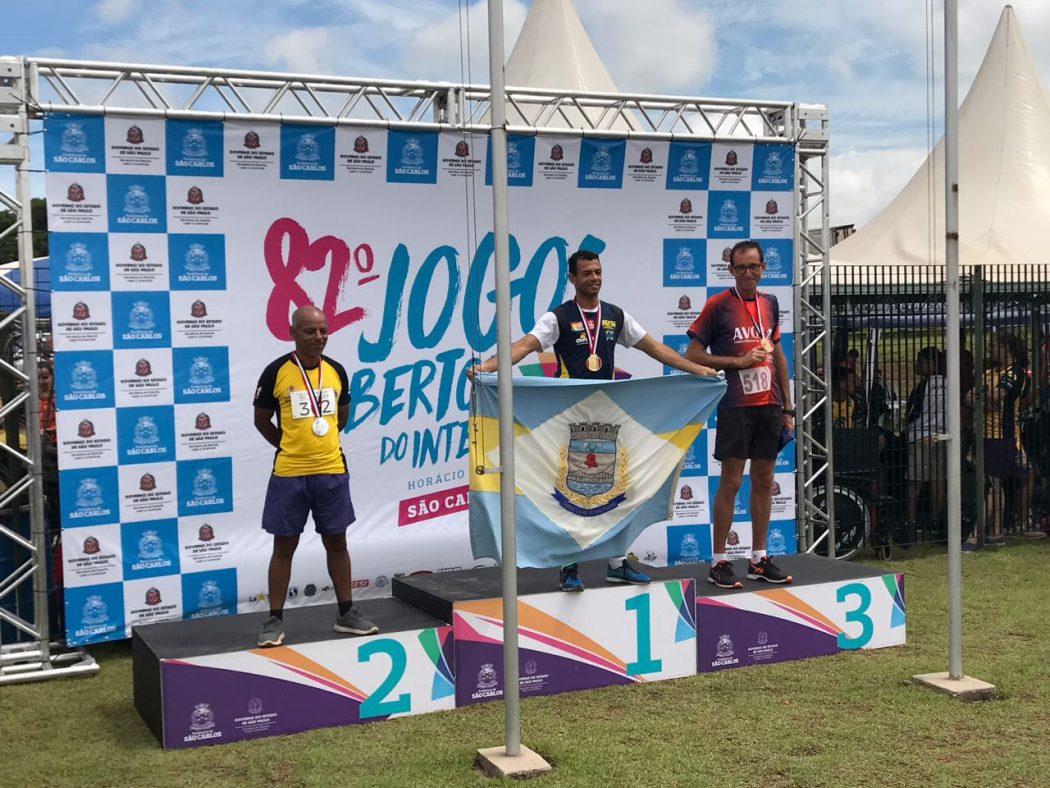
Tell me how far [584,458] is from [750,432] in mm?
997

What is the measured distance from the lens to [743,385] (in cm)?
603

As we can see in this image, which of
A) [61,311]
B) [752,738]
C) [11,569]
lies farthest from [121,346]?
[752,738]

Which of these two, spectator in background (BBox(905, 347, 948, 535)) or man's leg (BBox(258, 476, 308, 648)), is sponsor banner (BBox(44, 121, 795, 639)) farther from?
man's leg (BBox(258, 476, 308, 648))

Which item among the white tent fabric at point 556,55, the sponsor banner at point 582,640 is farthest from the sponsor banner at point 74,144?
the white tent fabric at point 556,55

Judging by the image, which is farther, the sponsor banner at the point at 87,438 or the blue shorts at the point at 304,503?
the sponsor banner at the point at 87,438

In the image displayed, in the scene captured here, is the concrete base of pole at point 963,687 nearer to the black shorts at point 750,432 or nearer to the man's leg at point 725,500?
the man's leg at point 725,500

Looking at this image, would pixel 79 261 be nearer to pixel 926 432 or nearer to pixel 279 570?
pixel 279 570

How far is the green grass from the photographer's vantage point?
4262 millimetres

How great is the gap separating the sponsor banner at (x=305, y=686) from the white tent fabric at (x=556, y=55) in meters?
10.2

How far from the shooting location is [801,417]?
8094mm

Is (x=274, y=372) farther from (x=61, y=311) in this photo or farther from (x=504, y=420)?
(x=61, y=311)

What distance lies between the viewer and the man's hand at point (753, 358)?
5879 millimetres

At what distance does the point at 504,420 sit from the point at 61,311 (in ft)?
10.1

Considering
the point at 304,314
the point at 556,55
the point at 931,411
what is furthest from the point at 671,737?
the point at 556,55
